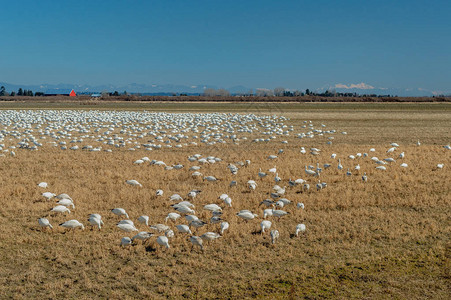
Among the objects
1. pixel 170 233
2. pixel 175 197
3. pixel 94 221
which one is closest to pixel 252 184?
pixel 175 197

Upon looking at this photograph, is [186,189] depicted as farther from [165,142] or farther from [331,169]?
[165,142]

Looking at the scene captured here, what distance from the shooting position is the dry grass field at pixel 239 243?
23.4ft

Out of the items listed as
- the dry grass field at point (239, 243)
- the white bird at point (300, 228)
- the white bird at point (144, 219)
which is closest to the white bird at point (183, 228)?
the dry grass field at point (239, 243)

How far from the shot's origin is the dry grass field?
23.4 ft

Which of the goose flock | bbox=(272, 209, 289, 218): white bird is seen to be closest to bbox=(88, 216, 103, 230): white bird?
the goose flock

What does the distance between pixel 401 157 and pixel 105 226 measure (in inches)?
612

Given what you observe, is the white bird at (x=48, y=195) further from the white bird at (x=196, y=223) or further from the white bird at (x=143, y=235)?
the white bird at (x=196, y=223)

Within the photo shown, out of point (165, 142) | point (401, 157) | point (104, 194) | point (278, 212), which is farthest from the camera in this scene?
point (165, 142)

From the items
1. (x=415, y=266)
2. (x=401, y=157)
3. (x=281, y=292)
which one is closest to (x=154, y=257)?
(x=281, y=292)

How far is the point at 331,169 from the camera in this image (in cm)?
1730

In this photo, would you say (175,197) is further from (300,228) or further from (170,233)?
(300,228)

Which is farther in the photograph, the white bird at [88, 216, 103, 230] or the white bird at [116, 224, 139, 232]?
the white bird at [88, 216, 103, 230]

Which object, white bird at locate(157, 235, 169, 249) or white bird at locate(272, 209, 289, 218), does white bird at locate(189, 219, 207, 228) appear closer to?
white bird at locate(157, 235, 169, 249)

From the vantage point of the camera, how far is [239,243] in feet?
29.8
